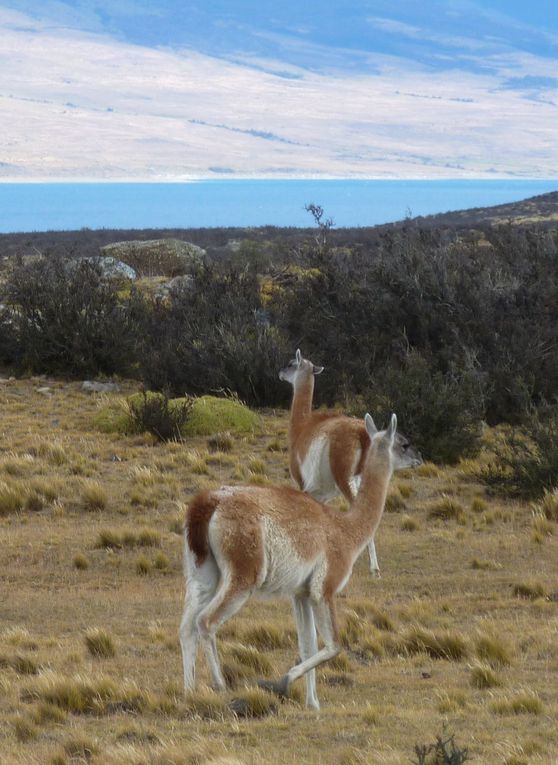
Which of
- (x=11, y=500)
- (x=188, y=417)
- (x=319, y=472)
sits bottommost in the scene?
(x=11, y=500)

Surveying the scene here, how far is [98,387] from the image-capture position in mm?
18609

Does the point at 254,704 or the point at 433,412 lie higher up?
the point at 433,412

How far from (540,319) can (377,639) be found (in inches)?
413

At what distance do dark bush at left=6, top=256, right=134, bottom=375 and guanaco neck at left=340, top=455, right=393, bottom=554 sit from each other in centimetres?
1383

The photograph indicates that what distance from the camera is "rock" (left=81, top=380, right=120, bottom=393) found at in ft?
60.7

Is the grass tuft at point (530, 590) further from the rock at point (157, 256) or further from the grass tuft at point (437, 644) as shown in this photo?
the rock at point (157, 256)

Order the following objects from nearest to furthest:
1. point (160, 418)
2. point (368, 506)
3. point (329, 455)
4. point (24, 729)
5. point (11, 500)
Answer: point (24, 729), point (368, 506), point (329, 455), point (11, 500), point (160, 418)

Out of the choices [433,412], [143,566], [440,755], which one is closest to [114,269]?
[433,412]

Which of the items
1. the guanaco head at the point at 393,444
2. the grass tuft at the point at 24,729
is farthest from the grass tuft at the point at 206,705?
the guanaco head at the point at 393,444

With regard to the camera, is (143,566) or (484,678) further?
(143,566)

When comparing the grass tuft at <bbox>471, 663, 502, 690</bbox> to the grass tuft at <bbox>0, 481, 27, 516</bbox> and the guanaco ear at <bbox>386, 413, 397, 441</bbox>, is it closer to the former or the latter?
the guanaco ear at <bbox>386, 413, 397, 441</bbox>

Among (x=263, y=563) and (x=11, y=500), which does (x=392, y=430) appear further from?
(x=11, y=500)

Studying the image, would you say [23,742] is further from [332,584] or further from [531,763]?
[531,763]

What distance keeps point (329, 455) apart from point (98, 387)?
10089 mm
